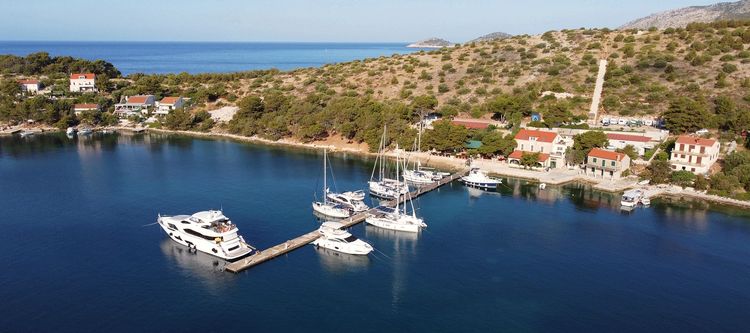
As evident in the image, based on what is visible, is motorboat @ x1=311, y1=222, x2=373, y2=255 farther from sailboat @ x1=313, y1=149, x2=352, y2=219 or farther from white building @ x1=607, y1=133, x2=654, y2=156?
white building @ x1=607, y1=133, x2=654, y2=156

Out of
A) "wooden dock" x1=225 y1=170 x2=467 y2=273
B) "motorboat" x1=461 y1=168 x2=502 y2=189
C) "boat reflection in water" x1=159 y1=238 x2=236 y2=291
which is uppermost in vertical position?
"motorboat" x1=461 y1=168 x2=502 y2=189

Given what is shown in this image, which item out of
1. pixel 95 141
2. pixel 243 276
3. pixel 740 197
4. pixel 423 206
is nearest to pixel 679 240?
pixel 740 197

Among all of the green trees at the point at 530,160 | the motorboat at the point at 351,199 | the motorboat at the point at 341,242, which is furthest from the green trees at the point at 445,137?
the motorboat at the point at 341,242

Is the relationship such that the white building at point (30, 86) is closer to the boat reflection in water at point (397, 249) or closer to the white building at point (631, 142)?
the boat reflection in water at point (397, 249)

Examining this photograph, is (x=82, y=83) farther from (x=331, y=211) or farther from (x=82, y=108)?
(x=331, y=211)

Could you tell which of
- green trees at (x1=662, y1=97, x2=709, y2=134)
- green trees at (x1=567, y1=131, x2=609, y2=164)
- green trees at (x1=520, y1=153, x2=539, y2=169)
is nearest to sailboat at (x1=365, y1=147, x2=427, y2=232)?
green trees at (x1=520, y1=153, x2=539, y2=169)

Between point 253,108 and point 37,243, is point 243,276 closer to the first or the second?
point 37,243

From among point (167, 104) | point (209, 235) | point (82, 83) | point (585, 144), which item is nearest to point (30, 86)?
point (82, 83)
